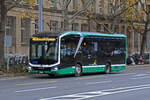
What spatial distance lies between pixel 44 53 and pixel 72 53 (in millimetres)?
2093

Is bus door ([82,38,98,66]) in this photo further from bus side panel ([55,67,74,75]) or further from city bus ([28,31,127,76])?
bus side panel ([55,67,74,75])

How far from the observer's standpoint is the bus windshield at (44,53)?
25656 millimetres

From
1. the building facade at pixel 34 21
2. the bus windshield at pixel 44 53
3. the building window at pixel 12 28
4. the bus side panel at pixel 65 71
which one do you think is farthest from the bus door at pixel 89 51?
the building window at pixel 12 28

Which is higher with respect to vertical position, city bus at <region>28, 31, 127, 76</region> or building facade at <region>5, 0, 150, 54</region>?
building facade at <region>5, 0, 150, 54</region>

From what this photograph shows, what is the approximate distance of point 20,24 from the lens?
149ft

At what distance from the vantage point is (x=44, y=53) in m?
26.0

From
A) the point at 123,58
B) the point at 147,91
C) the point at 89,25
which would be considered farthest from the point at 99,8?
the point at 147,91

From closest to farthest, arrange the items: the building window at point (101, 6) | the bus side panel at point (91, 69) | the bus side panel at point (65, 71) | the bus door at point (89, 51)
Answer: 1. the bus side panel at point (65, 71)
2. the bus door at point (89, 51)
3. the bus side panel at point (91, 69)
4. the building window at point (101, 6)

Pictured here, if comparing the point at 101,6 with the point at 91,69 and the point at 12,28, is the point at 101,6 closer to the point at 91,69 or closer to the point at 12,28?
the point at 12,28

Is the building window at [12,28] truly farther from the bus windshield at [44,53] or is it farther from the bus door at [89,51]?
the bus windshield at [44,53]

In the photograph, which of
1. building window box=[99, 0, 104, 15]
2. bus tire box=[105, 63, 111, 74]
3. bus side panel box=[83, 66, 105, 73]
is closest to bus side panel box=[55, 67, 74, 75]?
bus side panel box=[83, 66, 105, 73]

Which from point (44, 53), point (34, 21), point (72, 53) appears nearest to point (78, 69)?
point (72, 53)

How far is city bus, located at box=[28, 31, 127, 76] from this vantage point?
25.8 m

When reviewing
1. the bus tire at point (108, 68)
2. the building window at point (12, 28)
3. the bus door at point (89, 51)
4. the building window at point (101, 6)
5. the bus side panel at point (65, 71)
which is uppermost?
the building window at point (101, 6)
